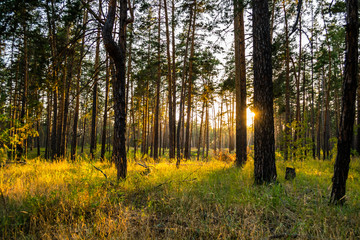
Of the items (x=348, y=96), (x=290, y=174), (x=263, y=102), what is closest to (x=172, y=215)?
(x=263, y=102)

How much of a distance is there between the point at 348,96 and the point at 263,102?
5.21 feet

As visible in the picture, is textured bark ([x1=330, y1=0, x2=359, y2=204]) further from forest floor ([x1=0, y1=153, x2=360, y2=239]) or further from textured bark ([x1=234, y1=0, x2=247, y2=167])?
textured bark ([x1=234, y1=0, x2=247, y2=167])

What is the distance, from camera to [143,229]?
2340 millimetres

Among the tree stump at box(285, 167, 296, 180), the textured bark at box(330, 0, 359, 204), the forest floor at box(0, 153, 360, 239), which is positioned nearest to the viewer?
the forest floor at box(0, 153, 360, 239)

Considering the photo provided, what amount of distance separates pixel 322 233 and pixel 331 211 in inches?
31.4

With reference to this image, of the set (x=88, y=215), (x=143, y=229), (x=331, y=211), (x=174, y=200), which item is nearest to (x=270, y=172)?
(x=331, y=211)

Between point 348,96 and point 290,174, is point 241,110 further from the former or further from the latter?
point 348,96

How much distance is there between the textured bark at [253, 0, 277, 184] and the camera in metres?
4.21

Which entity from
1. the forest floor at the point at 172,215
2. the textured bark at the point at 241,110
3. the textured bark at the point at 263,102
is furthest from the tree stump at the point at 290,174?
the textured bark at the point at 241,110

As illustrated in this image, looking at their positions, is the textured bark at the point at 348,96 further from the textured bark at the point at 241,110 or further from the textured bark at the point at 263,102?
the textured bark at the point at 241,110

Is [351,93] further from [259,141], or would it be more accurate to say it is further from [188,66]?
[188,66]

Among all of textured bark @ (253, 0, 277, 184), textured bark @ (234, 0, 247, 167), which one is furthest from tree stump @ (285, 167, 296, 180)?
textured bark @ (234, 0, 247, 167)

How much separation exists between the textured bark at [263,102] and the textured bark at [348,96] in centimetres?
134

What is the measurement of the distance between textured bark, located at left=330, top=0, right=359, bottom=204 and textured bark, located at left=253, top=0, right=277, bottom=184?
134 centimetres
